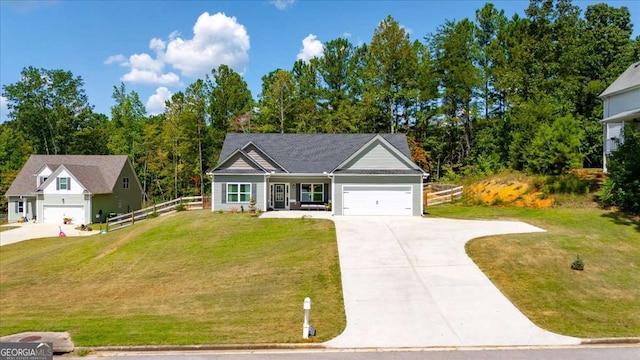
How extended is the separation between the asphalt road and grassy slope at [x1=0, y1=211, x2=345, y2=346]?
505 millimetres

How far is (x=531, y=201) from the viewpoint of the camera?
27.4m

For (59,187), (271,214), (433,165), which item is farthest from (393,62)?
(59,187)

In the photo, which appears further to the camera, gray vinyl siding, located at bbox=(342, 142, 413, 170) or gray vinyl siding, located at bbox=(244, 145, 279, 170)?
gray vinyl siding, located at bbox=(244, 145, 279, 170)

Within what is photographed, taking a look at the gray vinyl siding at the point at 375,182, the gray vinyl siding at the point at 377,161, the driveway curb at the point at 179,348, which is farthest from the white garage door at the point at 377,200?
the driveway curb at the point at 179,348

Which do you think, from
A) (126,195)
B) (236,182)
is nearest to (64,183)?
(126,195)

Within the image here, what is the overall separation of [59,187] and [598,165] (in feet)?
169

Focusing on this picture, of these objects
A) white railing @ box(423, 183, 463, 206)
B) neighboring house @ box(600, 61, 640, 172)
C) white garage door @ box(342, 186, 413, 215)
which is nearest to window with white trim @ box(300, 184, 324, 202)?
white garage door @ box(342, 186, 413, 215)

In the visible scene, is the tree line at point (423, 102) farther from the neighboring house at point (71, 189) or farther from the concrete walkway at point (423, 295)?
the concrete walkway at point (423, 295)

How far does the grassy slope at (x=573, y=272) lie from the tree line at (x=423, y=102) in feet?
30.9

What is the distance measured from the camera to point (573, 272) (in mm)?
14828

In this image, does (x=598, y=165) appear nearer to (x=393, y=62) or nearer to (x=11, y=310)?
(x=393, y=62)

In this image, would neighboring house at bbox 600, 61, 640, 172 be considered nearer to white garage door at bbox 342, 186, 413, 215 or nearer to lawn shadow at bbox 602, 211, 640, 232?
lawn shadow at bbox 602, 211, 640, 232

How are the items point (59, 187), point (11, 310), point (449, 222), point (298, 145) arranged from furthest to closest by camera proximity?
point (59, 187)
point (298, 145)
point (449, 222)
point (11, 310)

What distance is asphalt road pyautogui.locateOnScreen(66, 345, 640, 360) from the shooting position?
902 centimetres
